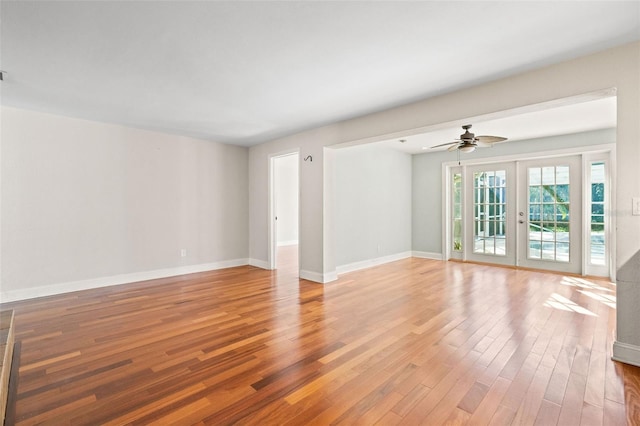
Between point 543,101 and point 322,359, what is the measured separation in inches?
118

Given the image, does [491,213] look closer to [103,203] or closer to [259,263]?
[259,263]

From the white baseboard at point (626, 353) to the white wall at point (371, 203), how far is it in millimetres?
3667

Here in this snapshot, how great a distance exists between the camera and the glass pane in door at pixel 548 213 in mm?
5453

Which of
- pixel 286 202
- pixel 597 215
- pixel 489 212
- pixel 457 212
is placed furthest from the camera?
pixel 286 202

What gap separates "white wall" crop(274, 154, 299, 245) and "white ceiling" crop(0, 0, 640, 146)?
19.6 ft

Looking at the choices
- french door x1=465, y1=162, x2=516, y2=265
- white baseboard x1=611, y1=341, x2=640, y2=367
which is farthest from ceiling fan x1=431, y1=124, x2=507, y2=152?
white baseboard x1=611, y1=341, x2=640, y2=367

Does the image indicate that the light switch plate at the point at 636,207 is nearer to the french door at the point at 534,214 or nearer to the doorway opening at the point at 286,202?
the french door at the point at 534,214

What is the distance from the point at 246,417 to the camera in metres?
1.68

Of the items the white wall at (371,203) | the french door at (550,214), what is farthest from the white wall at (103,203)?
the french door at (550,214)

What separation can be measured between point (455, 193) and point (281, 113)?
468 centimetres

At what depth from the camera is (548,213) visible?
18.4 feet

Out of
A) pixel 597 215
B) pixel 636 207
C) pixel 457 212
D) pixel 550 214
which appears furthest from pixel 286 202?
pixel 636 207

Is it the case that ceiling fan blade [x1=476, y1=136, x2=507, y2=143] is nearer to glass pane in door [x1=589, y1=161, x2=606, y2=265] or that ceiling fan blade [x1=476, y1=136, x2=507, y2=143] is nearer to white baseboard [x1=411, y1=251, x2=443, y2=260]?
glass pane in door [x1=589, y1=161, x2=606, y2=265]

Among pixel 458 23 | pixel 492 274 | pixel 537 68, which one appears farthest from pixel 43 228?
pixel 492 274
